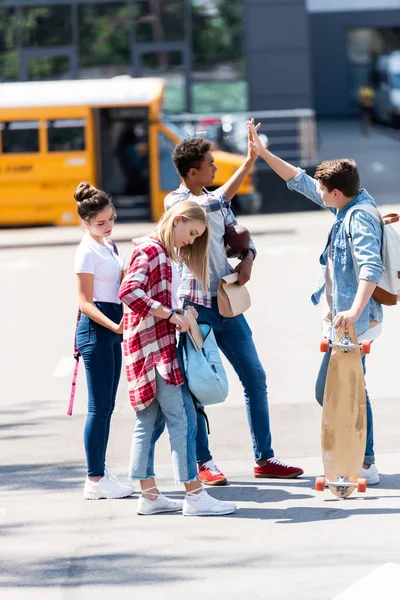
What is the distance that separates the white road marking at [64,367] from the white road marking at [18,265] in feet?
22.0

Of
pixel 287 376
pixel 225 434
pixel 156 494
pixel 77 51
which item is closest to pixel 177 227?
pixel 156 494

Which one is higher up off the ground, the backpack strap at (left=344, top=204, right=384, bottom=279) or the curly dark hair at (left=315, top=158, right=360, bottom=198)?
the curly dark hair at (left=315, top=158, right=360, bottom=198)

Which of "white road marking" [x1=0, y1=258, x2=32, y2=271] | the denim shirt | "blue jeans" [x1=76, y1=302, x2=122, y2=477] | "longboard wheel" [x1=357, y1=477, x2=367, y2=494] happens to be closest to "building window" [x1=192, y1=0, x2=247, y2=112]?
"white road marking" [x1=0, y1=258, x2=32, y2=271]

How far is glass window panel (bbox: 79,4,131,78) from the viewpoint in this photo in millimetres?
29344

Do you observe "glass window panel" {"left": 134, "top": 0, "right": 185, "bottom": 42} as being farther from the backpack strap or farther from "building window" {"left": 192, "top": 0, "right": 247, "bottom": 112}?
the backpack strap

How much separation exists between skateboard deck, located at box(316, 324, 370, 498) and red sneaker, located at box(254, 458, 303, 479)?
723 millimetres

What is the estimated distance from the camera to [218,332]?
6.46 meters

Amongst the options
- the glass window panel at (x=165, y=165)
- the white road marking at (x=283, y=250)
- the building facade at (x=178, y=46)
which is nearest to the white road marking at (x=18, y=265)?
the white road marking at (x=283, y=250)

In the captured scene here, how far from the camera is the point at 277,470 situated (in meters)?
6.62

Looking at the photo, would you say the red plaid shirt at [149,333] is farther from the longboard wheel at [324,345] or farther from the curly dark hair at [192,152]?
the longboard wheel at [324,345]

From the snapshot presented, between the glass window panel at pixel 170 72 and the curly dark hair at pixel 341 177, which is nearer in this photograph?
the curly dark hair at pixel 341 177

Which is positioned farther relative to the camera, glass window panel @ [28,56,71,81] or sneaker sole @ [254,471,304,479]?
glass window panel @ [28,56,71,81]

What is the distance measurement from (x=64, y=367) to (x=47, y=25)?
815 inches

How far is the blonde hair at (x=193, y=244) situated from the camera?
5.79m
